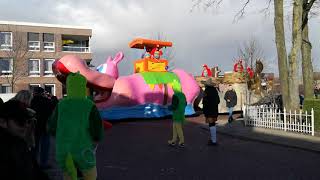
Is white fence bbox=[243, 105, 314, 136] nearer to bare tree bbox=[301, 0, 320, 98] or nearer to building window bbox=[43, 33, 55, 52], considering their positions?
bare tree bbox=[301, 0, 320, 98]

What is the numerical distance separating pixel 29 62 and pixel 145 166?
44.6 m

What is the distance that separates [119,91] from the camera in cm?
2083

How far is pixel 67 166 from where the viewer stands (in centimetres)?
484

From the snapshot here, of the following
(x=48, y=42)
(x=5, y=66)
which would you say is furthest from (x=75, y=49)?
(x=5, y=66)

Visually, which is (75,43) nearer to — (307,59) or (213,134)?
(307,59)

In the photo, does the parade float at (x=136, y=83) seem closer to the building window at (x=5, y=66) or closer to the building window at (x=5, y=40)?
the building window at (x=5, y=66)

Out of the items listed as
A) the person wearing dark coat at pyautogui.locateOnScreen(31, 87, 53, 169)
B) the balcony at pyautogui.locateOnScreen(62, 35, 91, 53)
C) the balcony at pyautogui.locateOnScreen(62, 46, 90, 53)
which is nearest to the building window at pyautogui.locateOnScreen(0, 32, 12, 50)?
the balcony at pyautogui.locateOnScreen(62, 35, 91, 53)

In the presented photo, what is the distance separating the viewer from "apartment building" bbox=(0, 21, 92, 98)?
48219 millimetres

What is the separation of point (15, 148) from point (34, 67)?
1983 inches

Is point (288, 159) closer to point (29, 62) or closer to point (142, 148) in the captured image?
point (142, 148)

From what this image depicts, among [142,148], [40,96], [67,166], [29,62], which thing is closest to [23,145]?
[67,166]

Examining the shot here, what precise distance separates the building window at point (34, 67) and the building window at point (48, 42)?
1.97 meters

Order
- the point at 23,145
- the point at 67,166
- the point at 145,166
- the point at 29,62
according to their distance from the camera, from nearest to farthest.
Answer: the point at 23,145 → the point at 67,166 → the point at 145,166 → the point at 29,62

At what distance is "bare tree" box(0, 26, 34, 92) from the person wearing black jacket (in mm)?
44029
